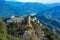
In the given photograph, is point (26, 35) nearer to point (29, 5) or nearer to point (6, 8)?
point (6, 8)

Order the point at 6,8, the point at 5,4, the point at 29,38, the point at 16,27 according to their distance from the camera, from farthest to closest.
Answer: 1. the point at 5,4
2. the point at 6,8
3. the point at 16,27
4. the point at 29,38

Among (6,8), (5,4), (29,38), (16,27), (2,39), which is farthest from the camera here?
(5,4)

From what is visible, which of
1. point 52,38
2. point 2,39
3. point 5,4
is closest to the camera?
point 2,39

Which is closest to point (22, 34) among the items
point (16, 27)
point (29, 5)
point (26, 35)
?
point (26, 35)

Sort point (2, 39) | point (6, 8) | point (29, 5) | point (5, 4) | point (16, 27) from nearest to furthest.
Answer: point (2, 39), point (16, 27), point (6, 8), point (5, 4), point (29, 5)

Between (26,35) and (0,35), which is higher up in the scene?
(0,35)

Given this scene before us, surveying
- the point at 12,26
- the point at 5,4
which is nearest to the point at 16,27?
the point at 12,26

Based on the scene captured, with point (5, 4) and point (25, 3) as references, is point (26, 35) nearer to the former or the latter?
point (5, 4)

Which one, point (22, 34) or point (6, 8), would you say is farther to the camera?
point (6, 8)

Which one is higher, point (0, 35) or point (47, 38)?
point (0, 35)
